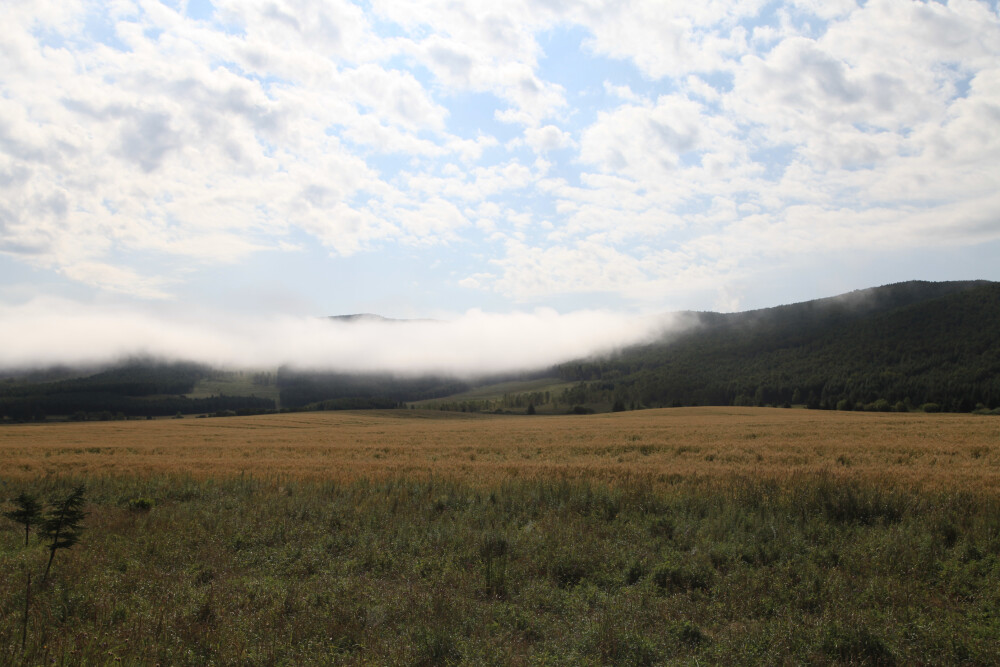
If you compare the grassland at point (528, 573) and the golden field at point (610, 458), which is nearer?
the grassland at point (528, 573)

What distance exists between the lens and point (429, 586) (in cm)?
723

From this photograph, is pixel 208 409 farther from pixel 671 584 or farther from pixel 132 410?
pixel 671 584

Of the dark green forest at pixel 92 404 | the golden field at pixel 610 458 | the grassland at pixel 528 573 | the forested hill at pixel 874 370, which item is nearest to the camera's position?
the grassland at pixel 528 573

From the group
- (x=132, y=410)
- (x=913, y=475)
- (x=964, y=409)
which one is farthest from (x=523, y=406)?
(x=913, y=475)

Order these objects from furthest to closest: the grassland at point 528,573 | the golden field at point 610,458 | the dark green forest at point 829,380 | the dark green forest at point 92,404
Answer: the dark green forest at point 92,404
the dark green forest at point 829,380
the golden field at point 610,458
the grassland at point 528,573

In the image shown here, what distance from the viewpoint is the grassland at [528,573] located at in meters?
5.55

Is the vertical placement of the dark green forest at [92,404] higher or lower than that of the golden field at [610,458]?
higher

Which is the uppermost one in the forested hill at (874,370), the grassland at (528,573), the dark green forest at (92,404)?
the dark green forest at (92,404)

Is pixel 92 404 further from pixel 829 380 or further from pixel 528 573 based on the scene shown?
pixel 829 380

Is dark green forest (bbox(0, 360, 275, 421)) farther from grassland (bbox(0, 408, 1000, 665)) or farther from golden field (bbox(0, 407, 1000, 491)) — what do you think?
grassland (bbox(0, 408, 1000, 665))

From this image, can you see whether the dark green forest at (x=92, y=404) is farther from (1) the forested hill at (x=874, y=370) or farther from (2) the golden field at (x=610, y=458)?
(2) the golden field at (x=610, y=458)

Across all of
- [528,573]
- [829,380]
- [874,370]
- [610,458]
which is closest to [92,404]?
[610,458]

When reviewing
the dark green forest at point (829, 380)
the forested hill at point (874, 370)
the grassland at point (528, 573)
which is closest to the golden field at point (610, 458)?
the grassland at point (528, 573)

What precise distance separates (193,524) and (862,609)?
11.2m
